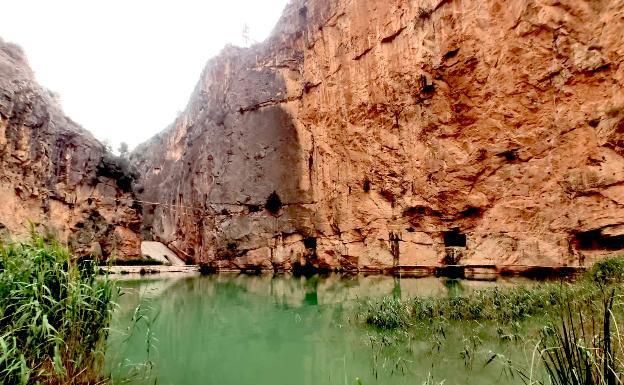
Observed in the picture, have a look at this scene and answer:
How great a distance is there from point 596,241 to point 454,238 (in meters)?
6.13

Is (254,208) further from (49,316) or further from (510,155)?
(49,316)

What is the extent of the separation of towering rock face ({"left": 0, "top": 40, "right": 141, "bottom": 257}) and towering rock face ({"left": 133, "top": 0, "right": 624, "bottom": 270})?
6407mm

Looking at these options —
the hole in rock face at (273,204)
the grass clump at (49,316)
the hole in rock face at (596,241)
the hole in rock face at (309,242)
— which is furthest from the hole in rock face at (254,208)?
the grass clump at (49,316)

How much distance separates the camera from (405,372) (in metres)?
5.38

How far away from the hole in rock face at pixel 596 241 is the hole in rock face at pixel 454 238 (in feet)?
16.5

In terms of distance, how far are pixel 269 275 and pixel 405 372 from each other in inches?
805

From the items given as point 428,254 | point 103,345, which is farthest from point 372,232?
point 103,345

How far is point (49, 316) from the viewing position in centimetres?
436

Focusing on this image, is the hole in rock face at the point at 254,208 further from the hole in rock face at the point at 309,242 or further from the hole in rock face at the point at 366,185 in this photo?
the hole in rock face at the point at 366,185

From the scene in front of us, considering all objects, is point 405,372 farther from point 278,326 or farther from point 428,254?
point 428,254

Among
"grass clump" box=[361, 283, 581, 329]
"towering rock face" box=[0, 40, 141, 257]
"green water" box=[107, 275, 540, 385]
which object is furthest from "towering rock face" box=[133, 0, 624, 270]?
"green water" box=[107, 275, 540, 385]

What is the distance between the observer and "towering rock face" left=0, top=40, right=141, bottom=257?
19.2 m

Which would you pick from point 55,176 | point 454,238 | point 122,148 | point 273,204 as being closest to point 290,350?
point 454,238

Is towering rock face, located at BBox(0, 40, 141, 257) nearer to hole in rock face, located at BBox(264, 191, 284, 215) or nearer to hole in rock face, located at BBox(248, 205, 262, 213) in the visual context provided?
hole in rock face, located at BBox(248, 205, 262, 213)
